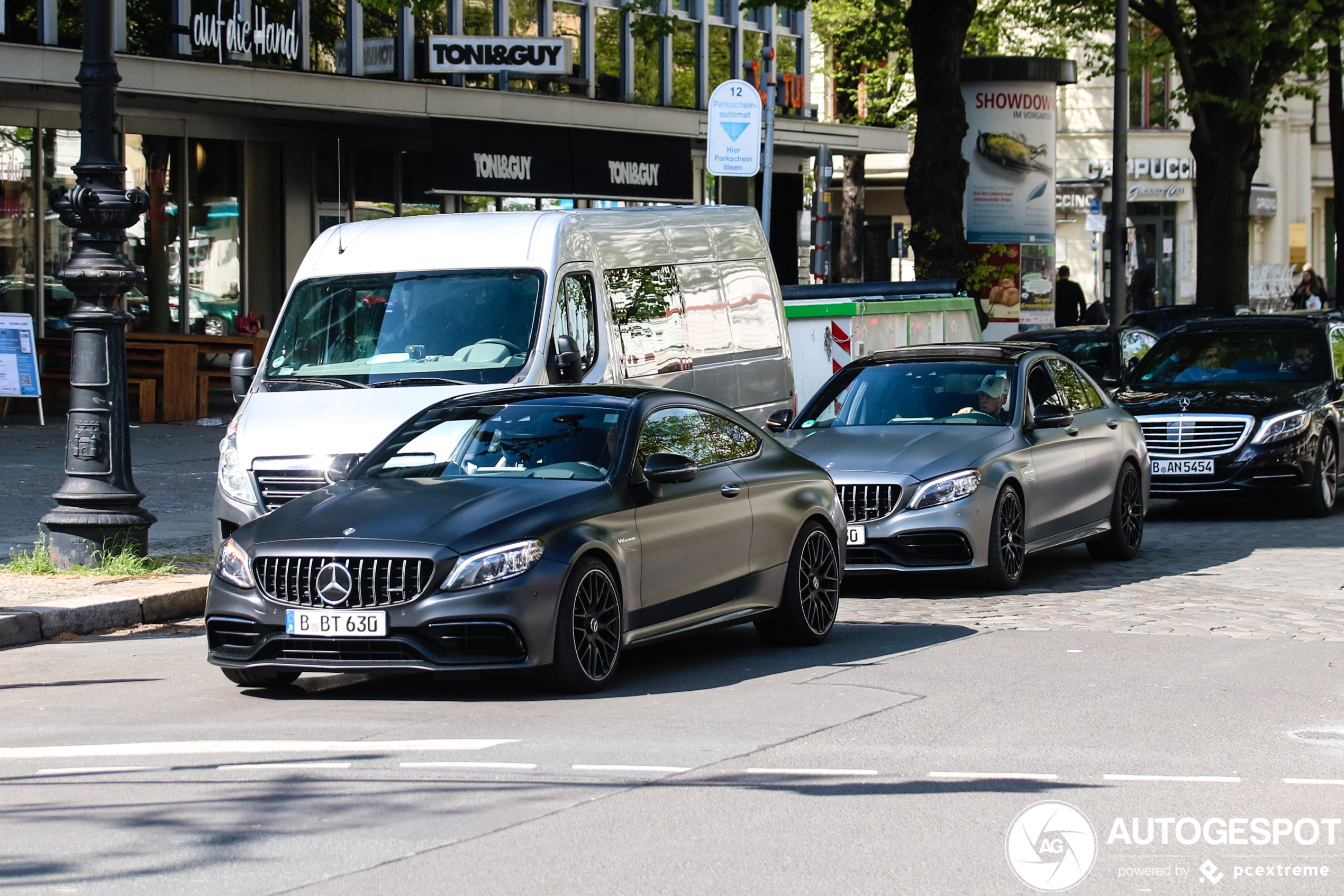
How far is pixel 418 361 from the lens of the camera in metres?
11.9

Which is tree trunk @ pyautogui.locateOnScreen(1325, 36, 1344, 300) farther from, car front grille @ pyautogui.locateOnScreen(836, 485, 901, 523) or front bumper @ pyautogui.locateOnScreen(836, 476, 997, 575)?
car front grille @ pyautogui.locateOnScreen(836, 485, 901, 523)

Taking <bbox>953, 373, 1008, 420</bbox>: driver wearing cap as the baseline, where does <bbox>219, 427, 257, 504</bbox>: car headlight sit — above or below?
below

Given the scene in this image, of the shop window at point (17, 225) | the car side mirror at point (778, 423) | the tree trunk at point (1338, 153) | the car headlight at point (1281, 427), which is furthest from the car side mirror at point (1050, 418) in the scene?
the tree trunk at point (1338, 153)

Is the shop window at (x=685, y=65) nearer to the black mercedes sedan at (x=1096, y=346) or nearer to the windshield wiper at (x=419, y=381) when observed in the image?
the black mercedes sedan at (x=1096, y=346)

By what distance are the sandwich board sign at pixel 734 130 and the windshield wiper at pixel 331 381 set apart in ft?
22.6

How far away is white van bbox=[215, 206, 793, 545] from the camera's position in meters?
11.0

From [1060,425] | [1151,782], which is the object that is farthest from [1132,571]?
[1151,782]

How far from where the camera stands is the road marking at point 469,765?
6.70 m

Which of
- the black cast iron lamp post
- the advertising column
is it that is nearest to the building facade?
the advertising column

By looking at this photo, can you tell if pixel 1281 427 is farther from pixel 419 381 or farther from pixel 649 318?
pixel 419 381

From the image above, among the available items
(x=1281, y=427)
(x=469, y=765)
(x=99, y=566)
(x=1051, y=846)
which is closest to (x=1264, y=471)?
(x=1281, y=427)

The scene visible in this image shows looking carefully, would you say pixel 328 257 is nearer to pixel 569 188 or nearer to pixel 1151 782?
pixel 1151 782

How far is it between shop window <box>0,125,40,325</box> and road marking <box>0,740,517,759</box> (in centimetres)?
1814

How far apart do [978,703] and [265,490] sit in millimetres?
4693
